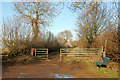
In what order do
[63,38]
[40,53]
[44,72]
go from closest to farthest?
[44,72] < [40,53] < [63,38]

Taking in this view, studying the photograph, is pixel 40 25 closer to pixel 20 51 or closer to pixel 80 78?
pixel 20 51

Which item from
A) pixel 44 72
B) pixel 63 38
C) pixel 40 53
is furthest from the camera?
pixel 63 38

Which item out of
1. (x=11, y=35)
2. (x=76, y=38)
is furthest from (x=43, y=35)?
(x=11, y=35)

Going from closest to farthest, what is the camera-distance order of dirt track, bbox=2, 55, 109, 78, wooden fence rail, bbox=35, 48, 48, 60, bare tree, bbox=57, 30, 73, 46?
1. dirt track, bbox=2, 55, 109, 78
2. wooden fence rail, bbox=35, 48, 48, 60
3. bare tree, bbox=57, 30, 73, 46

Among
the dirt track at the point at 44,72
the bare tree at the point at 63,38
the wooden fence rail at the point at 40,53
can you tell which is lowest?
the dirt track at the point at 44,72

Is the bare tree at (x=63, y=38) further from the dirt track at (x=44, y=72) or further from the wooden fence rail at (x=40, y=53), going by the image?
the dirt track at (x=44, y=72)

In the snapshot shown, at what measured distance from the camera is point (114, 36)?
728 centimetres

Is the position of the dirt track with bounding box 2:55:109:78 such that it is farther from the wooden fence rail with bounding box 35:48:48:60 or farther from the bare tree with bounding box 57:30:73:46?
the bare tree with bounding box 57:30:73:46

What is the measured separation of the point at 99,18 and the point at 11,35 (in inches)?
403

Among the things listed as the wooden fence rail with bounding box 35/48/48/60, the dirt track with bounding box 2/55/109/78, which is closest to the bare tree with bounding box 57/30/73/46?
the wooden fence rail with bounding box 35/48/48/60

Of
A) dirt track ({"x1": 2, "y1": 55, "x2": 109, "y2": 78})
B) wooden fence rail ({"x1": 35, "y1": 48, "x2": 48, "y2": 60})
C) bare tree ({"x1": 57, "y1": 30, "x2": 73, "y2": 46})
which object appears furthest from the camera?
bare tree ({"x1": 57, "y1": 30, "x2": 73, "y2": 46})

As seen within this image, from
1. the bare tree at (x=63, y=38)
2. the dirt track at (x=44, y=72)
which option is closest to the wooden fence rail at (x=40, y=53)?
the dirt track at (x=44, y=72)

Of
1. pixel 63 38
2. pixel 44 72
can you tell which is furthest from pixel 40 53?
pixel 63 38

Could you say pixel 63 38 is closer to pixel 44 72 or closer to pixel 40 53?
pixel 40 53
